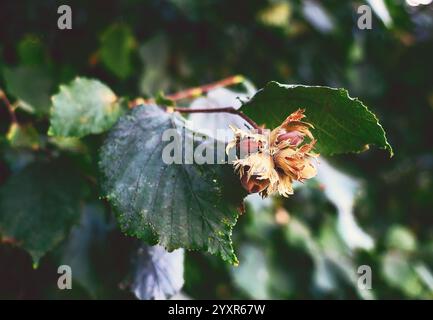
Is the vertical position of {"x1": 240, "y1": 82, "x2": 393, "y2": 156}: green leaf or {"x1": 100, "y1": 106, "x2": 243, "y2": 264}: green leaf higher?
{"x1": 240, "y1": 82, "x2": 393, "y2": 156}: green leaf

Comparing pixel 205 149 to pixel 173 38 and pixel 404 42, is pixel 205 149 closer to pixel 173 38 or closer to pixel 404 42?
pixel 173 38

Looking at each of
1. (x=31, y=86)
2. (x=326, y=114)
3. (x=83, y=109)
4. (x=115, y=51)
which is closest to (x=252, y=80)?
(x=115, y=51)

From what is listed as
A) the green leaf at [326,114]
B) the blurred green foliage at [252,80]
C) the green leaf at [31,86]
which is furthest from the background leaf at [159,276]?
the green leaf at [31,86]

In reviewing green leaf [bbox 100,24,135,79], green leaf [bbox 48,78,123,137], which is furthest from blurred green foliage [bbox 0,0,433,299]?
green leaf [bbox 48,78,123,137]

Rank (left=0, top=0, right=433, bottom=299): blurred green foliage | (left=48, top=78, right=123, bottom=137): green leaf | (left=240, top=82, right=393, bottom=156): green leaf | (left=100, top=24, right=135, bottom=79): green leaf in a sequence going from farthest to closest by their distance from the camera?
1. (left=100, top=24, right=135, bottom=79): green leaf
2. (left=0, top=0, right=433, bottom=299): blurred green foliage
3. (left=48, top=78, right=123, bottom=137): green leaf
4. (left=240, top=82, right=393, bottom=156): green leaf

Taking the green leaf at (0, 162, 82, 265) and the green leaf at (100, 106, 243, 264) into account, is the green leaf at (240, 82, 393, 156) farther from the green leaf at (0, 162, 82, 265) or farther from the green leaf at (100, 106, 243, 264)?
the green leaf at (0, 162, 82, 265)
